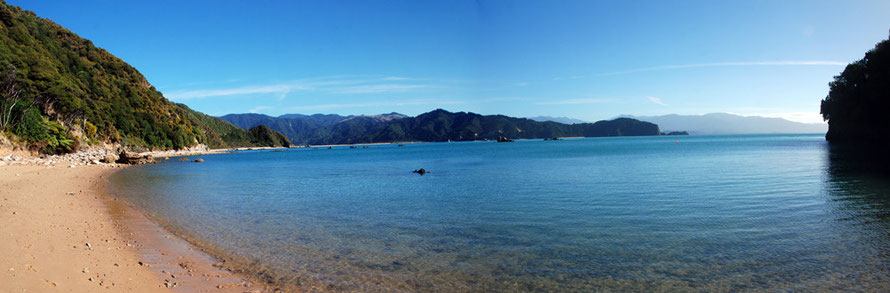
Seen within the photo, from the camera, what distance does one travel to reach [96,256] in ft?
26.9

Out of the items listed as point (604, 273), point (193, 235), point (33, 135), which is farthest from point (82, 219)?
point (33, 135)

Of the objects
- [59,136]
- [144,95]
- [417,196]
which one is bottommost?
[417,196]

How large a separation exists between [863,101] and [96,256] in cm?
8975

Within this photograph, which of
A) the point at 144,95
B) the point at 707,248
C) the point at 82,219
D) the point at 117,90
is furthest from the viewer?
the point at 144,95

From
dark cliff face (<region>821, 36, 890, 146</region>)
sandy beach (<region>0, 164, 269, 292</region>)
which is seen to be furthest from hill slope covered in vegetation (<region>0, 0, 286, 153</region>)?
dark cliff face (<region>821, 36, 890, 146</region>)

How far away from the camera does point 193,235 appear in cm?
1162

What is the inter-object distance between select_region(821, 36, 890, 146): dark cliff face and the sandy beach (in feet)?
246

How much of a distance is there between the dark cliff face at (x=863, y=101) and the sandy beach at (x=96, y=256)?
246ft

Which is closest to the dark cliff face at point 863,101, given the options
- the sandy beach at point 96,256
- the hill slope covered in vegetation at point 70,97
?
the sandy beach at point 96,256

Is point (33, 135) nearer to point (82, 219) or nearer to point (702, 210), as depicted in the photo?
point (82, 219)

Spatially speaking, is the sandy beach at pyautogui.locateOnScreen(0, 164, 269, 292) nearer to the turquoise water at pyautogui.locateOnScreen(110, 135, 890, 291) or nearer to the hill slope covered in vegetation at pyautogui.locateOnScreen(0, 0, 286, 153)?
the turquoise water at pyautogui.locateOnScreen(110, 135, 890, 291)

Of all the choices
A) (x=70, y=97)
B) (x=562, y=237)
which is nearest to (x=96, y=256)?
(x=562, y=237)

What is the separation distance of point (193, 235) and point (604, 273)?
10316mm

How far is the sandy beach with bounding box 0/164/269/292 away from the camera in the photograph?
258 inches
